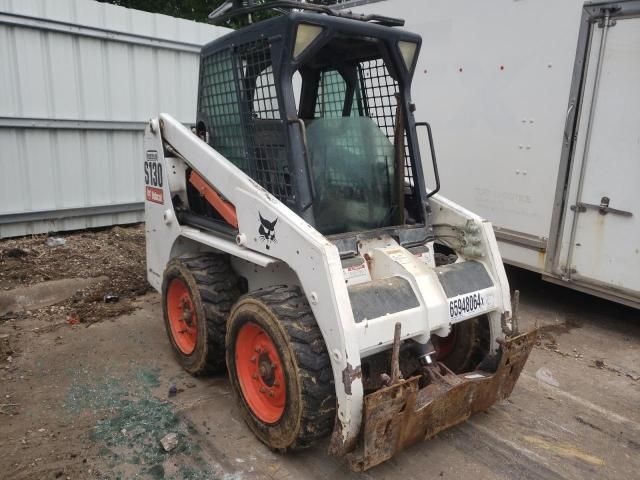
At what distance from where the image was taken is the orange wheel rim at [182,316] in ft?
12.6

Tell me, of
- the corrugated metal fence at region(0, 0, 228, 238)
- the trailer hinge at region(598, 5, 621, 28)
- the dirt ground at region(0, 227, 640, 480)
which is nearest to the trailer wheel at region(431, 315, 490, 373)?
the dirt ground at region(0, 227, 640, 480)

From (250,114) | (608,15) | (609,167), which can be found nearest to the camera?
(250,114)

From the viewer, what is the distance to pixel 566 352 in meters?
4.52

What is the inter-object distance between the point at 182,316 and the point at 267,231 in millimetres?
1307

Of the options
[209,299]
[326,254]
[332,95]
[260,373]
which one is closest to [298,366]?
[260,373]

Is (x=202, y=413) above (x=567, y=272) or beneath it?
beneath

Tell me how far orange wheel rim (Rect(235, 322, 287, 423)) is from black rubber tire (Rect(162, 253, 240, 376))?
1.56 ft

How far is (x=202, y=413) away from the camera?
338cm

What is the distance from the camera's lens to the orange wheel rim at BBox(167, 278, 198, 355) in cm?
385

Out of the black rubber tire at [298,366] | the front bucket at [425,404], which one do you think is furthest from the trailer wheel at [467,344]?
the black rubber tire at [298,366]

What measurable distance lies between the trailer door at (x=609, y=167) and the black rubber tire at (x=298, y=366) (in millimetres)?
3111

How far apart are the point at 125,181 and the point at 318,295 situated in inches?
226

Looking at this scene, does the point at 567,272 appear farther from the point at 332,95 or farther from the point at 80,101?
the point at 80,101

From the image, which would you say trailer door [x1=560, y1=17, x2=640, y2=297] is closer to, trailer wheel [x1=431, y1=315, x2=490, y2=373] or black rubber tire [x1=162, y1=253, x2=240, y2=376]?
trailer wheel [x1=431, y1=315, x2=490, y2=373]
